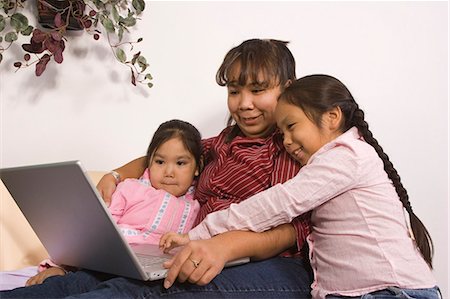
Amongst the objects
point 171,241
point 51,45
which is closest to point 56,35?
point 51,45

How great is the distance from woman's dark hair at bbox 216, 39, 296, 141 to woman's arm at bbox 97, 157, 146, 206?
1.37 feet

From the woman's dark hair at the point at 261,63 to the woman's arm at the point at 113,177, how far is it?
0.42 metres

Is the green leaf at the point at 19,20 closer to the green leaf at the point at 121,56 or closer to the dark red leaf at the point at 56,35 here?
the dark red leaf at the point at 56,35

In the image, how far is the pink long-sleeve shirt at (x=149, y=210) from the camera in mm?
1489

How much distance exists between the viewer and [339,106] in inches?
48.9

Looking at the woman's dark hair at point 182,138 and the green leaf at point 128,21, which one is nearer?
the woman's dark hair at point 182,138

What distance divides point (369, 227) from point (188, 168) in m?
0.66

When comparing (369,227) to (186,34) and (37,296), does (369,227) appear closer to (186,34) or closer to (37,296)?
(37,296)

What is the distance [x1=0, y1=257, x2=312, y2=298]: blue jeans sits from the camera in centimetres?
103

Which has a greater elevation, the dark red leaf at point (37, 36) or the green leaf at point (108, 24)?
the dark red leaf at point (37, 36)

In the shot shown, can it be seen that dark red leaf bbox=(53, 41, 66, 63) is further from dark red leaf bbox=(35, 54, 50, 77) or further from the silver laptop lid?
the silver laptop lid

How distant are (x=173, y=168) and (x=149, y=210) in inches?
6.1

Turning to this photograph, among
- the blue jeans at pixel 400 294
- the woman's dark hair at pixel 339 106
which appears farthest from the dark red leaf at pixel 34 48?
the blue jeans at pixel 400 294

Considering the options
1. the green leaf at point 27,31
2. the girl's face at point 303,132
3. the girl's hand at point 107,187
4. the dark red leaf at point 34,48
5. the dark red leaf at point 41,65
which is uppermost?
the green leaf at point 27,31
